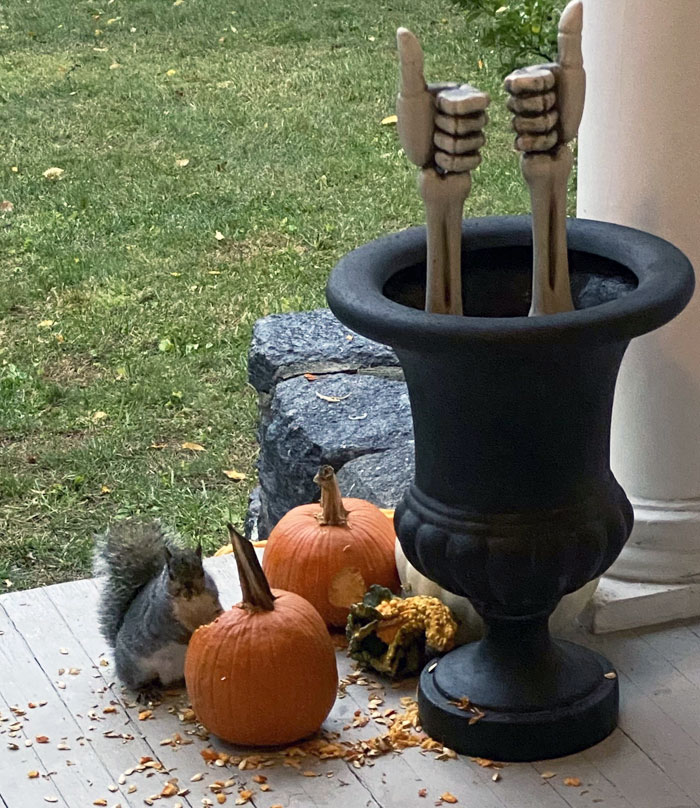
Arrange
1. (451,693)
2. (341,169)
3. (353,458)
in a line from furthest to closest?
(341,169) < (353,458) < (451,693)

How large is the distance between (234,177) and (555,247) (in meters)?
4.29

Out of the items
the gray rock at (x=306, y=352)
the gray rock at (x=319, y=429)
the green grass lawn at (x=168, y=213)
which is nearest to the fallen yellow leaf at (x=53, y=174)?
the green grass lawn at (x=168, y=213)

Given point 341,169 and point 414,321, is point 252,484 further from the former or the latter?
point 341,169

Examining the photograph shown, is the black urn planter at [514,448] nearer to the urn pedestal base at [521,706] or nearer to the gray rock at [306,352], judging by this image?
the urn pedestal base at [521,706]

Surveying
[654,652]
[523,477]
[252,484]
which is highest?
[523,477]

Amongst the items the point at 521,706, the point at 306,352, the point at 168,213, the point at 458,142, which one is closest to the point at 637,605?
the point at 521,706

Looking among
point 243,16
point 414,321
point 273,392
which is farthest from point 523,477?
point 243,16

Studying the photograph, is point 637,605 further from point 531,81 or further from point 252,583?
point 531,81

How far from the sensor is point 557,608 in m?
2.25

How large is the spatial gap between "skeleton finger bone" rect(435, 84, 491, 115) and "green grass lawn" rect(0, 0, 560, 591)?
76.0 inches

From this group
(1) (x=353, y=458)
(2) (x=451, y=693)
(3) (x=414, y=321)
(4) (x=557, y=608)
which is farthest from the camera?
(1) (x=353, y=458)

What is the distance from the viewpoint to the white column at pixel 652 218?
7.00ft

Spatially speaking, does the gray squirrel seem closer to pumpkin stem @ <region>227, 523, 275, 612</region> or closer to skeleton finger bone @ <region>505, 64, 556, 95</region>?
pumpkin stem @ <region>227, 523, 275, 612</region>

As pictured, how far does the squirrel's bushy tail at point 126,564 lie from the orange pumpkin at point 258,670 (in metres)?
0.24
